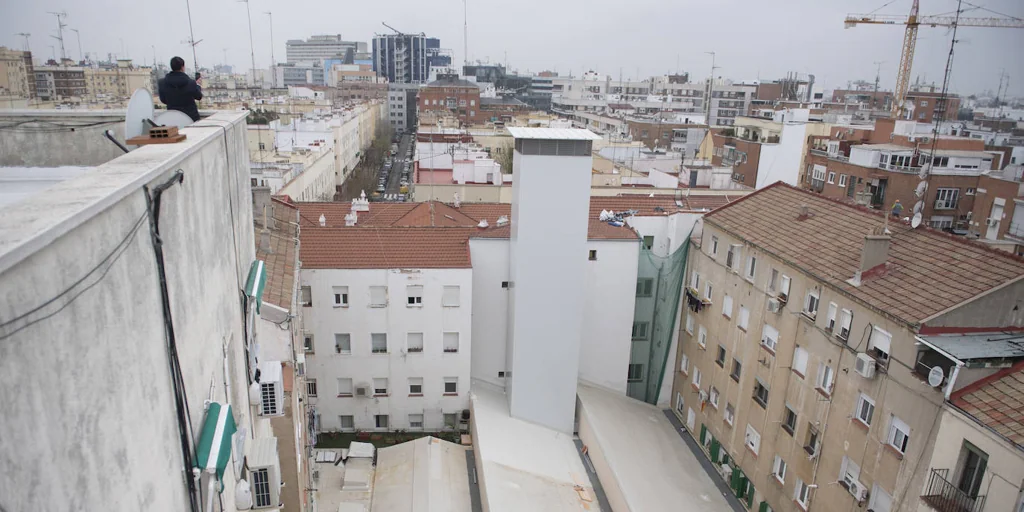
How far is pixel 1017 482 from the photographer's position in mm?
9891

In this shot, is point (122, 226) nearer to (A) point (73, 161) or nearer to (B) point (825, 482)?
(A) point (73, 161)

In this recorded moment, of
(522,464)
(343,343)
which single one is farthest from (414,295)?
(522,464)

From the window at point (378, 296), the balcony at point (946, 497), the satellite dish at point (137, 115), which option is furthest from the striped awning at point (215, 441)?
the window at point (378, 296)

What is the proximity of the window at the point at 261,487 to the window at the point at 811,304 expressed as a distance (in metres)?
13.5

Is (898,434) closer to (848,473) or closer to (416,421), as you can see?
(848,473)

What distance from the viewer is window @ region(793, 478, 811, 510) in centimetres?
1602

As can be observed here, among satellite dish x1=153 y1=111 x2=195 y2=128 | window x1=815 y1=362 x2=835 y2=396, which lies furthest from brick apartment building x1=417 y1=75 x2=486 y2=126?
satellite dish x1=153 y1=111 x2=195 y2=128

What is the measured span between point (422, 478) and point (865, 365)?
38.5 feet

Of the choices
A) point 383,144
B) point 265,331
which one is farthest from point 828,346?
point 383,144

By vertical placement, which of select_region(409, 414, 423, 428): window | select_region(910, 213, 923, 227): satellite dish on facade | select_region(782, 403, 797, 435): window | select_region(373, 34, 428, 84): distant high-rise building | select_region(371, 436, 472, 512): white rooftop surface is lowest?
select_region(409, 414, 423, 428): window

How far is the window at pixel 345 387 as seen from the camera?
21091 millimetres

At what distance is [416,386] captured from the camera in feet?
70.3

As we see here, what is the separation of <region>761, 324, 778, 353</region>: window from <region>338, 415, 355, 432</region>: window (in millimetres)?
13360

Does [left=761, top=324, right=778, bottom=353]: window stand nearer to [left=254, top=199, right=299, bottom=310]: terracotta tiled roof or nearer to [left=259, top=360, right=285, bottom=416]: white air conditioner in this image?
[left=254, top=199, right=299, bottom=310]: terracotta tiled roof
